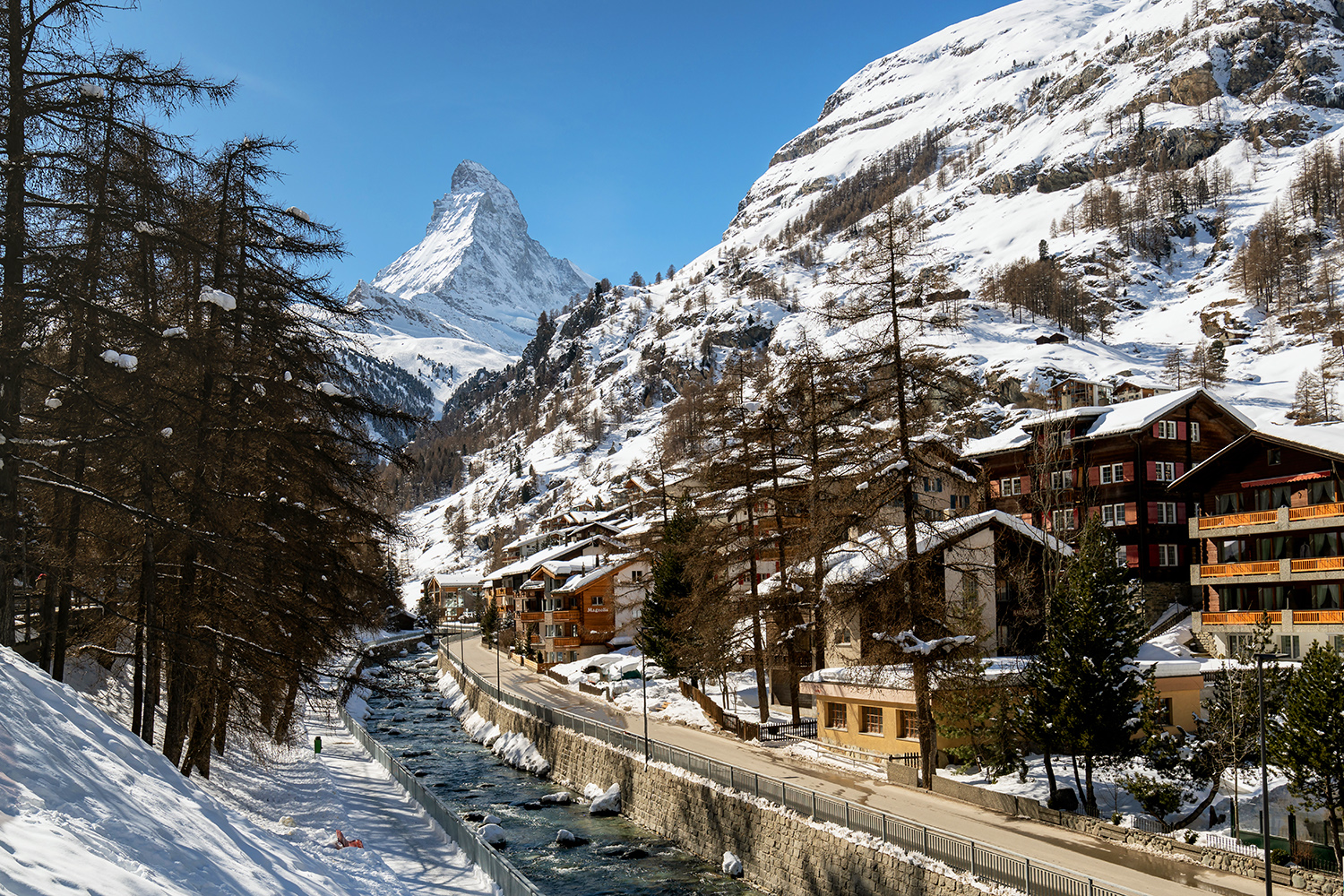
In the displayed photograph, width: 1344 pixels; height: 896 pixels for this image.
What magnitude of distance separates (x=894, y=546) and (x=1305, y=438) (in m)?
26.2

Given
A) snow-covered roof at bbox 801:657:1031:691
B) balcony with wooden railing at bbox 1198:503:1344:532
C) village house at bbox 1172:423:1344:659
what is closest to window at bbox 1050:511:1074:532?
village house at bbox 1172:423:1344:659

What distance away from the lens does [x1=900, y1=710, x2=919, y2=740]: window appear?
31.4m

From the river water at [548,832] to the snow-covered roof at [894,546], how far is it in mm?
10118

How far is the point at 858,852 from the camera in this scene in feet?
70.4

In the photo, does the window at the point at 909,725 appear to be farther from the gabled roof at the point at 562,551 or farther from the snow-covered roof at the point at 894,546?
the gabled roof at the point at 562,551

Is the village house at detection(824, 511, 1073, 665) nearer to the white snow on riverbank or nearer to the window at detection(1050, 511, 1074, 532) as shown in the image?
the window at detection(1050, 511, 1074, 532)

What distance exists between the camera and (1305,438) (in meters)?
39.0

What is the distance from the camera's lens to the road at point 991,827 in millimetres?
17938

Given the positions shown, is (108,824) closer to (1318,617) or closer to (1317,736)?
(1317,736)

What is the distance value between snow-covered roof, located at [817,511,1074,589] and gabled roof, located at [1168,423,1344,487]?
11391 millimetres

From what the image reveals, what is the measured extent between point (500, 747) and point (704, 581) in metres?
16.0

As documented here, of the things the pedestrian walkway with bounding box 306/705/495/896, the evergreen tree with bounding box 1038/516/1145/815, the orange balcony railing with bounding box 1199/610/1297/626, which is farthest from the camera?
the orange balcony railing with bounding box 1199/610/1297/626

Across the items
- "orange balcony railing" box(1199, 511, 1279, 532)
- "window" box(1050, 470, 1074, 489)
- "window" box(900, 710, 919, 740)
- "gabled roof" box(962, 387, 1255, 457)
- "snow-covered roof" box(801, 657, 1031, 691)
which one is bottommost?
"window" box(900, 710, 919, 740)

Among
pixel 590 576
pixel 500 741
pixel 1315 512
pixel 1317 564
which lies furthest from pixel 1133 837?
A: pixel 590 576
